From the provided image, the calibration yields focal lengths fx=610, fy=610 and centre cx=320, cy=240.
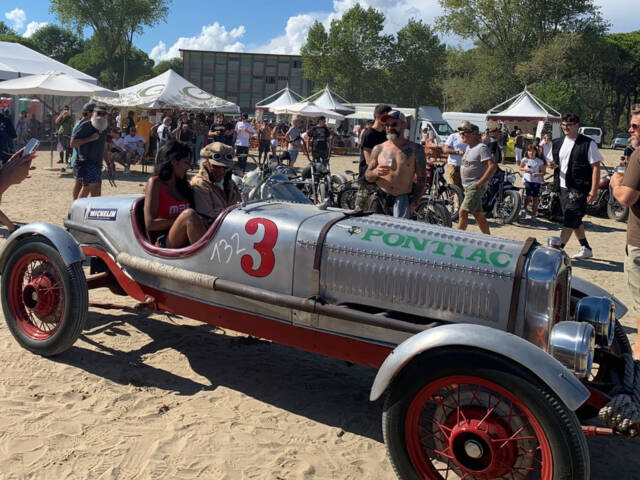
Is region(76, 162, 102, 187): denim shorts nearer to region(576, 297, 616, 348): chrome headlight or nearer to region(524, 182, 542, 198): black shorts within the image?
region(576, 297, 616, 348): chrome headlight

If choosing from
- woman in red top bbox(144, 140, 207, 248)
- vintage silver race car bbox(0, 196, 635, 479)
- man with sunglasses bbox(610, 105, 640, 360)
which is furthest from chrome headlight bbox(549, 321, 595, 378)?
woman in red top bbox(144, 140, 207, 248)

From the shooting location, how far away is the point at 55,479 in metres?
2.97

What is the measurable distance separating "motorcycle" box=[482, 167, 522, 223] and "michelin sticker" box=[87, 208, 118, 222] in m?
8.45

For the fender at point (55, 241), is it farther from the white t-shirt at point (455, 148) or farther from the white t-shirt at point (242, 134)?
the white t-shirt at point (242, 134)

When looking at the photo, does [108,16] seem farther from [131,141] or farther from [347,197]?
[347,197]

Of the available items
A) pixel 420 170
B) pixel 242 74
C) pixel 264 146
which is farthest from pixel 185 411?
pixel 242 74

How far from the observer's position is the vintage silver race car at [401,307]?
Result: 2.66m

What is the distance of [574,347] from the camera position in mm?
2703

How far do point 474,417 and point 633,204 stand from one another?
2.23 meters

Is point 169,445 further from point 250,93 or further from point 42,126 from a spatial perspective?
point 250,93

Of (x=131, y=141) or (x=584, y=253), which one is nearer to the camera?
(x=584, y=253)

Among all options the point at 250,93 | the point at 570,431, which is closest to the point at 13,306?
the point at 570,431

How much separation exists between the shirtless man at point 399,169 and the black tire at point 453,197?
14.5 ft

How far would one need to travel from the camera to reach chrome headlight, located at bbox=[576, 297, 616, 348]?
3.28 meters
